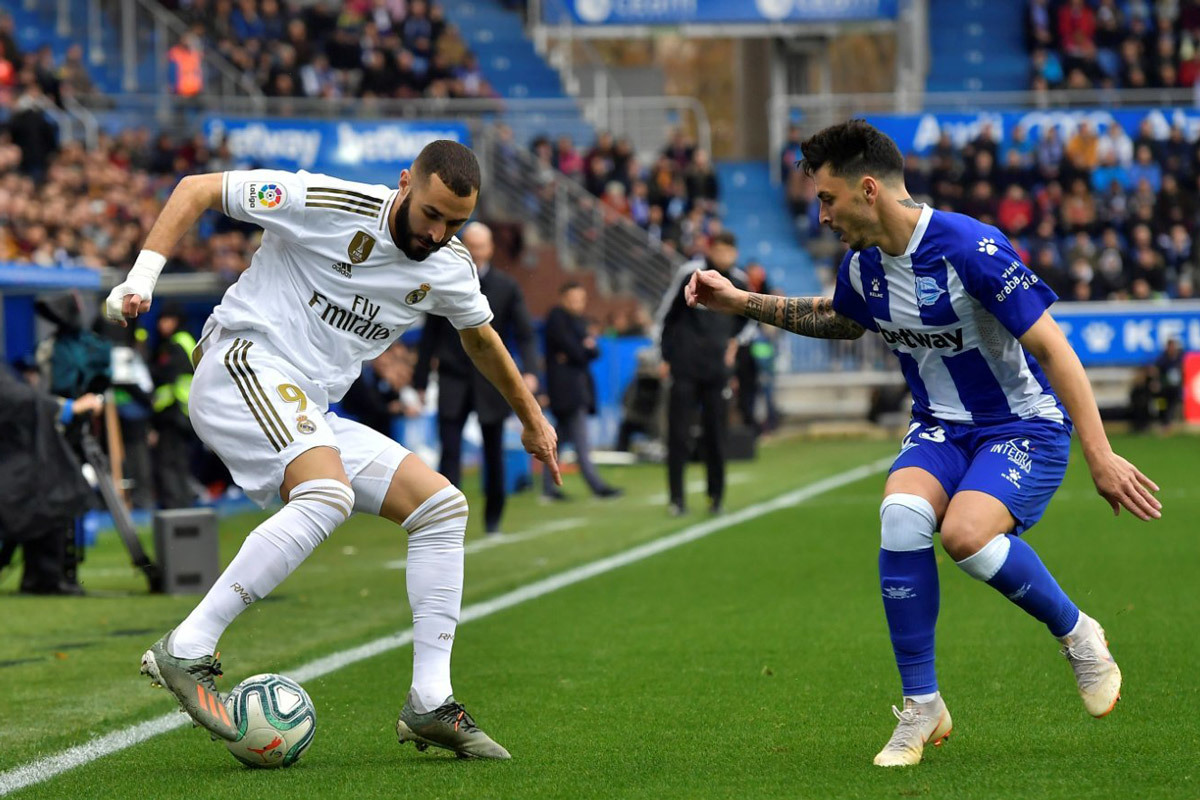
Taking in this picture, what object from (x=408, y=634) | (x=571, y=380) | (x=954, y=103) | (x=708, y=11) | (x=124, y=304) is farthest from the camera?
(x=708, y=11)

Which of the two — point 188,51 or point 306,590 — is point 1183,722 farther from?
point 188,51

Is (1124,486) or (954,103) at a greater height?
(954,103)

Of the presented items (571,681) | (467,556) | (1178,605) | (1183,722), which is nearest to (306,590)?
(467,556)

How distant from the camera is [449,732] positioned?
5512mm

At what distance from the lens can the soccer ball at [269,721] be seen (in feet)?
17.8

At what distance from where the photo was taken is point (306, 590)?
35.0 ft

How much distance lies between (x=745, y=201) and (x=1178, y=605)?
24.9m

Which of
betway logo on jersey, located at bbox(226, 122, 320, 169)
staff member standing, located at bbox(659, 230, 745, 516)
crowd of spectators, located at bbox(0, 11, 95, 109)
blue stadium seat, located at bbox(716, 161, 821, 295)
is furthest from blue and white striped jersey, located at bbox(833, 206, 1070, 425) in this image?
blue stadium seat, located at bbox(716, 161, 821, 295)

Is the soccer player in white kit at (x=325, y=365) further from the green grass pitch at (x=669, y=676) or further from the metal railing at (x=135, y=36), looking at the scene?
the metal railing at (x=135, y=36)

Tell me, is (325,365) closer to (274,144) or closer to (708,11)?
(274,144)

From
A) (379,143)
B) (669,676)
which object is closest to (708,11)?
(379,143)

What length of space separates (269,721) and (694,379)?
30.5ft

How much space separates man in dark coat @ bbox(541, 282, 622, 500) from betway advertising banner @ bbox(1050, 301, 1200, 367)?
11740 mm

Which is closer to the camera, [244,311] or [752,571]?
[244,311]
